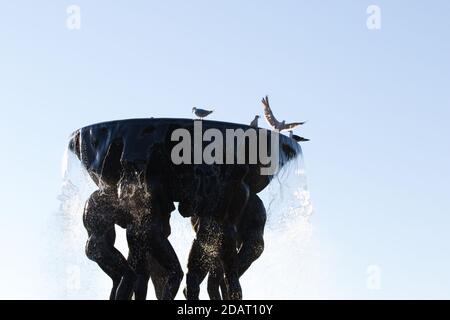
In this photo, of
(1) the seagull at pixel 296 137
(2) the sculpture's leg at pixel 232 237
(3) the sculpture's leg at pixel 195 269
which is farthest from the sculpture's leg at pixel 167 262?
(1) the seagull at pixel 296 137

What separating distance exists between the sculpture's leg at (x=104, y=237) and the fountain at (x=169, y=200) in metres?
0.02

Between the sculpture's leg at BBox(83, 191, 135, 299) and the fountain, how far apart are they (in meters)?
0.02

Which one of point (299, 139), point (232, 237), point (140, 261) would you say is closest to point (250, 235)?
point (232, 237)

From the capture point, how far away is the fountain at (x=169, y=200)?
19.7 meters

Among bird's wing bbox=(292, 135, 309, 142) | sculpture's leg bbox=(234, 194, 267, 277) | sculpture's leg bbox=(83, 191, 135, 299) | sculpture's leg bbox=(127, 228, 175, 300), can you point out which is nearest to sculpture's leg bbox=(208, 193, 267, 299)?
sculpture's leg bbox=(234, 194, 267, 277)

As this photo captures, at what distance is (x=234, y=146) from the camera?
19.9 m

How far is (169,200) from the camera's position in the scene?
19.9m

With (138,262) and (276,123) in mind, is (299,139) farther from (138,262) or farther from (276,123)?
(138,262)

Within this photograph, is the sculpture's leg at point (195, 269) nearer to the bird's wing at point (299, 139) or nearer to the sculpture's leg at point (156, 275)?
the sculpture's leg at point (156, 275)

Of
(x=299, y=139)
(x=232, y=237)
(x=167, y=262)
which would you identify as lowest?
(x=167, y=262)

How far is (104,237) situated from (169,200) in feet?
4.59

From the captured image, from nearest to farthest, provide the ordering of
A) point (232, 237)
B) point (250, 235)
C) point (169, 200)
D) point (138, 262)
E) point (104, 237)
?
point (169, 200) < point (138, 262) < point (232, 237) < point (104, 237) < point (250, 235)
